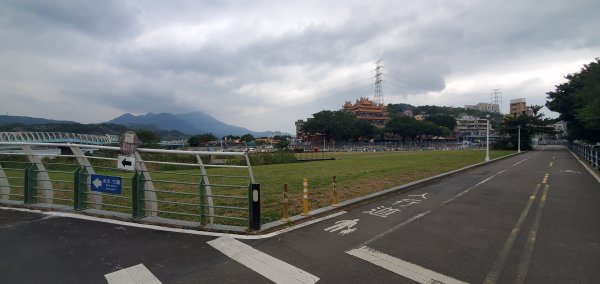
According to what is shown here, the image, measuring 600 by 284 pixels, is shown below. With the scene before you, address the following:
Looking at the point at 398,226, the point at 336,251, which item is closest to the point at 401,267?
the point at 336,251

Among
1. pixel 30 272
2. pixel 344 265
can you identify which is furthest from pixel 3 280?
pixel 344 265

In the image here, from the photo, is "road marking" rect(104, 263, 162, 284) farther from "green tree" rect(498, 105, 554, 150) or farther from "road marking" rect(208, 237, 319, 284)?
"green tree" rect(498, 105, 554, 150)

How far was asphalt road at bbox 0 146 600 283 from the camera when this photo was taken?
4.07 metres

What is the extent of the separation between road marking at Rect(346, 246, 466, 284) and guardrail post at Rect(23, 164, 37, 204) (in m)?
7.48

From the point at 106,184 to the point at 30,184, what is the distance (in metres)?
2.37

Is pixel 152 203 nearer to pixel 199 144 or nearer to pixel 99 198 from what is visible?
pixel 99 198

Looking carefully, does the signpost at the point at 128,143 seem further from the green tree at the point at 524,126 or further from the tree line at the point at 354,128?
the tree line at the point at 354,128

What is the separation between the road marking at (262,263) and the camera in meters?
4.04

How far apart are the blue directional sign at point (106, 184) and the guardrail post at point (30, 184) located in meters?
1.84

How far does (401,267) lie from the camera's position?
436 centimetres

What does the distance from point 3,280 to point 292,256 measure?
369 centimetres

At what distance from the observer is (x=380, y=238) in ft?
18.5

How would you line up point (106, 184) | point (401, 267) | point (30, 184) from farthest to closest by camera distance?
point (30, 184)
point (106, 184)
point (401, 267)

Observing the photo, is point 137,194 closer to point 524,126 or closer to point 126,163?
point 126,163
